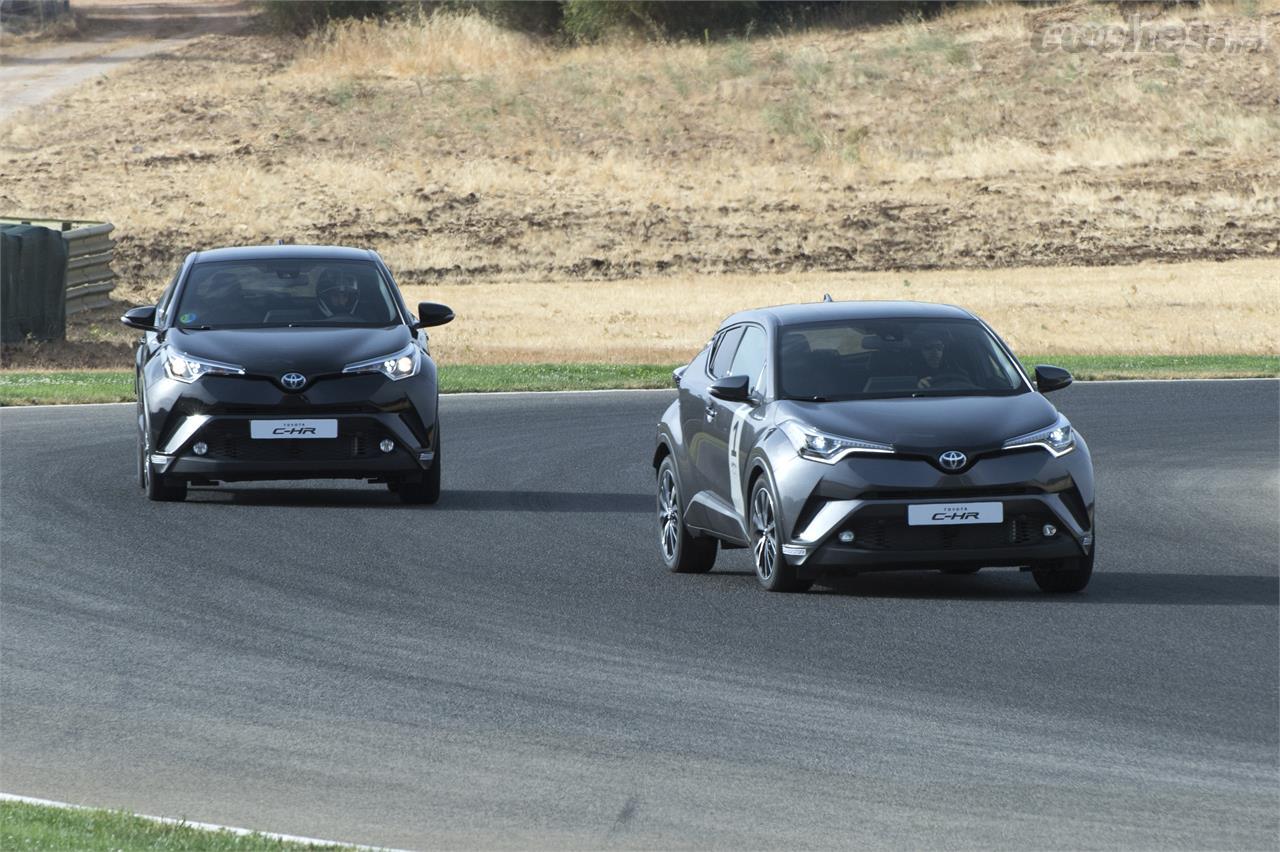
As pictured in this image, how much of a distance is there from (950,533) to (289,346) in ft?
19.3

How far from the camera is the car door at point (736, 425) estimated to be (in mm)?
11859

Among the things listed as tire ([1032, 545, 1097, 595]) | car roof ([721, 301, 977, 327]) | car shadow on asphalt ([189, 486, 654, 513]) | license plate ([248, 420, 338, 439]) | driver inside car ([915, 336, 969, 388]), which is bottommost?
car shadow on asphalt ([189, 486, 654, 513])

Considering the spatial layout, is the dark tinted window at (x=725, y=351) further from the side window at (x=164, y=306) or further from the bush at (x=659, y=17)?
the bush at (x=659, y=17)

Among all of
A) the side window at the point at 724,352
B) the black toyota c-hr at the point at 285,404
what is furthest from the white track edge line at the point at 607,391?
the side window at the point at 724,352

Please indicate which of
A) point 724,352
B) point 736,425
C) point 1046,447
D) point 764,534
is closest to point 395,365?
point 724,352

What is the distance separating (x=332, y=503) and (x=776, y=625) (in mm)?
5777

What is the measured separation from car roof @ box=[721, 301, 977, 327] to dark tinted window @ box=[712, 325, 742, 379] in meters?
0.16

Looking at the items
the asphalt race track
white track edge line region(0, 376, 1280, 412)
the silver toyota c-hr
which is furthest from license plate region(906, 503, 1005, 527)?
white track edge line region(0, 376, 1280, 412)

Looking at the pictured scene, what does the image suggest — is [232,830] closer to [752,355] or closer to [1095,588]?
[752,355]

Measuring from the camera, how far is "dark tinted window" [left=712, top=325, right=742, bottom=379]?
12742 millimetres

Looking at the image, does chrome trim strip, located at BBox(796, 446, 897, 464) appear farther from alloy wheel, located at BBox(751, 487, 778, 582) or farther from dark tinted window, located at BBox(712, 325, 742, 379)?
dark tinted window, located at BBox(712, 325, 742, 379)

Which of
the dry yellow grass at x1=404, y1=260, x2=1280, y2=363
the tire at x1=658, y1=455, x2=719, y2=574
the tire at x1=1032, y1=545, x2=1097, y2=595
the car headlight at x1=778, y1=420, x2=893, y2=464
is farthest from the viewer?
the dry yellow grass at x1=404, y1=260, x2=1280, y2=363

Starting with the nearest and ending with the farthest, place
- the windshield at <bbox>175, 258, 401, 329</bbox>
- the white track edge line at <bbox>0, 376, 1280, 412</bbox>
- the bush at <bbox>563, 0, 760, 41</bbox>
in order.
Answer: the windshield at <bbox>175, 258, 401, 329</bbox>
the white track edge line at <bbox>0, 376, 1280, 412</bbox>
the bush at <bbox>563, 0, 760, 41</bbox>

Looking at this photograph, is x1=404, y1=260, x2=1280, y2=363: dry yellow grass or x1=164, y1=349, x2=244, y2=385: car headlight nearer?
x1=164, y1=349, x2=244, y2=385: car headlight
